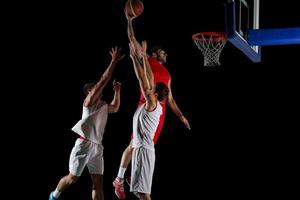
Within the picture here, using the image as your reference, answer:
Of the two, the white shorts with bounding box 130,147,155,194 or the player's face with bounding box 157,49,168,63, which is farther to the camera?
the player's face with bounding box 157,49,168,63

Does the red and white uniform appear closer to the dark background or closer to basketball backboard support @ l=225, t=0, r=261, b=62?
basketball backboard support @ l=225, t=0, r=261, b=62

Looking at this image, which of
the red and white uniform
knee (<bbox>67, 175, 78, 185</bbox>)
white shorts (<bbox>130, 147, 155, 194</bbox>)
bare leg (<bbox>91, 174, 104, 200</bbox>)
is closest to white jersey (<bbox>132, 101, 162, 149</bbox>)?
white shorts (<bbox>130, 147, 155, 194</bbox>)

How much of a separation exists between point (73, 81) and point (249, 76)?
2.40 meters

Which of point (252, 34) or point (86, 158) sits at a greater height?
point (252, 34)

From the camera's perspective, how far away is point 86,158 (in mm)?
6000

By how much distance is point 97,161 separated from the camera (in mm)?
6031

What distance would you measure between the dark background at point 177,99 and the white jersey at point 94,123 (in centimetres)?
176

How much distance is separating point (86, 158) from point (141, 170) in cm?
74

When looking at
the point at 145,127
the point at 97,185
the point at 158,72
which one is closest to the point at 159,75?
the point at 158,72

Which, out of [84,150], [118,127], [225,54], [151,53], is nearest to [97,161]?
[84,150]

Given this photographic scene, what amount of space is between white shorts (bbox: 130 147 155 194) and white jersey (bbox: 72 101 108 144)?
63cm

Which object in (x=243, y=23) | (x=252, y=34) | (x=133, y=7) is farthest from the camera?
(x=243, y=23)

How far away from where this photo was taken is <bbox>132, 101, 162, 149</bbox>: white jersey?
5609 mm

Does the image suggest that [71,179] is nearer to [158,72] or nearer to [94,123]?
[94,123]
